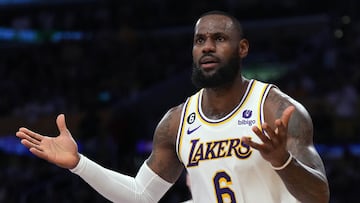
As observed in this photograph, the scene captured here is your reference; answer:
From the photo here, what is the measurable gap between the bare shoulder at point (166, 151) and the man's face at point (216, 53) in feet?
1.51

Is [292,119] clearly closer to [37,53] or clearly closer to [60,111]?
[60,111]

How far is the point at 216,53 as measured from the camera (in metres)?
4.41

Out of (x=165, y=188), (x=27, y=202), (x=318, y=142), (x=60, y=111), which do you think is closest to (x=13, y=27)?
(x=60, y=111)

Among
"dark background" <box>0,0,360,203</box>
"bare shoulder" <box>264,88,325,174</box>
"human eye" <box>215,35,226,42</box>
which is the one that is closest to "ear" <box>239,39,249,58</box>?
"human eye" <box>215,35,226,42</box>

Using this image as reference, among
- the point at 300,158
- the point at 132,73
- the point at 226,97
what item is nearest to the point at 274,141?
the point at 300,158

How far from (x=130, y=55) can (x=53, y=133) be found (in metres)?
3.08

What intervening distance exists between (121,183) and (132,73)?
32.9ft

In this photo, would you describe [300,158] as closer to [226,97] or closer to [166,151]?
[226,97]

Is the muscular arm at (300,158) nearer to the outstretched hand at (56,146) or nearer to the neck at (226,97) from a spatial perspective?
the neck at (226,97)

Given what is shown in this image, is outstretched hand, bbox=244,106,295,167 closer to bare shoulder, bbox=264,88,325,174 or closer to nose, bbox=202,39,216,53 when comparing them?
bare shoulder, bbox=264,88,325,174

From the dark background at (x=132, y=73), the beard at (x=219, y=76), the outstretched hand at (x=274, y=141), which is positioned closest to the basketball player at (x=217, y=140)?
the beard at (x=219, y=76)

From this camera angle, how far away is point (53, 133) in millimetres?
13031

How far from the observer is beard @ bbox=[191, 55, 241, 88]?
4.41 metres

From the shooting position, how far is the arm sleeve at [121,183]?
462cm
